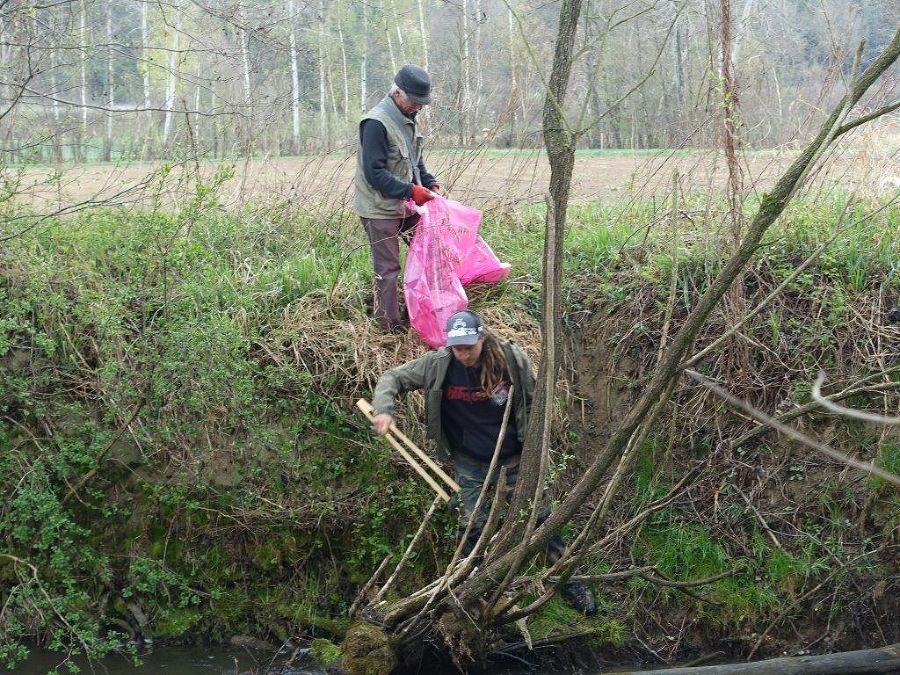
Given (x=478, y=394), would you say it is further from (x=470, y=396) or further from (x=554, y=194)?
(x=554, y=194)

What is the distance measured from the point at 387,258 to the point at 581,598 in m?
2.42

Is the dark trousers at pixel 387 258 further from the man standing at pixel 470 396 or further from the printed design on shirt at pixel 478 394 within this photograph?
the printed design on shirt at pixel 478 394

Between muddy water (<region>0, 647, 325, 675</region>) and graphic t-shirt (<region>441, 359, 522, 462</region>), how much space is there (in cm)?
154

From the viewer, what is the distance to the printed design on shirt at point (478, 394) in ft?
16.6

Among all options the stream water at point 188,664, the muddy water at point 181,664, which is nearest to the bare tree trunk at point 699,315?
the stream water at point 188,664

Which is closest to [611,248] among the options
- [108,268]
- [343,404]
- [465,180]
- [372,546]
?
[465,180]

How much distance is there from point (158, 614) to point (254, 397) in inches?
56.4

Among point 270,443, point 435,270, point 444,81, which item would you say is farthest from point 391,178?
point 444,81

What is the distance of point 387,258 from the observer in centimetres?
622

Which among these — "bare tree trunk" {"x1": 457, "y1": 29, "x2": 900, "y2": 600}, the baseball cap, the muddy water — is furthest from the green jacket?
the muddy water

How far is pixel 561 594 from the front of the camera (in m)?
5.75

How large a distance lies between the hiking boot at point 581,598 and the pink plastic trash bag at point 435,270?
1.71 metres

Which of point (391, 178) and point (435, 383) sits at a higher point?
point (391, 178)

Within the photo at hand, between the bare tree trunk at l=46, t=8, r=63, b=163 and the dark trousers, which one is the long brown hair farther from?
the bare tree trunk at l=46, t=8, r=63, b=163
